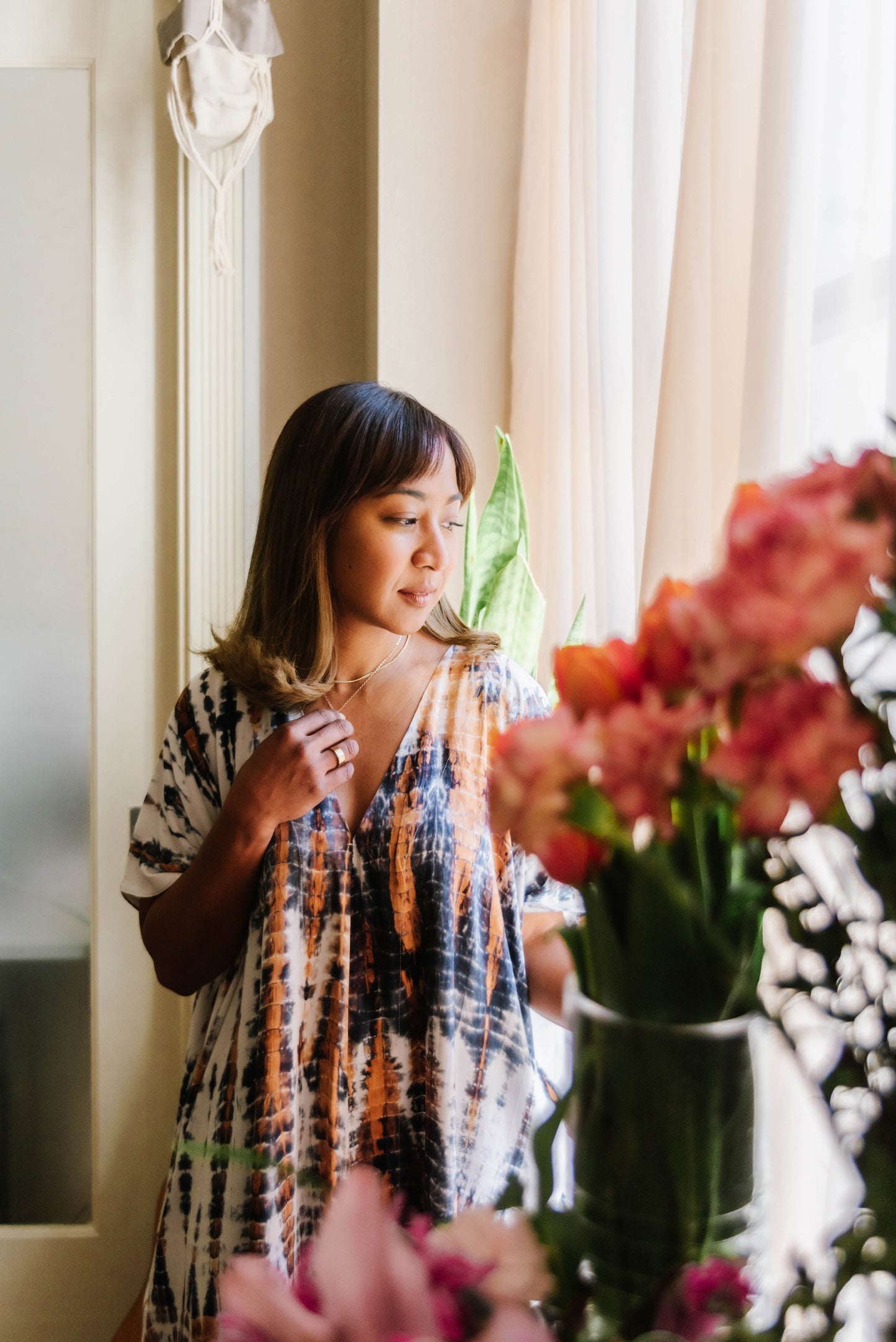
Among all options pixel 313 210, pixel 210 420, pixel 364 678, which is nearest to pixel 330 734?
pixel 364 678

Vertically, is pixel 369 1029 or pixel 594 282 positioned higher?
pixel 594 282

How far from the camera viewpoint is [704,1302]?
0.30m

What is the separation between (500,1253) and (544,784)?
0.15 m

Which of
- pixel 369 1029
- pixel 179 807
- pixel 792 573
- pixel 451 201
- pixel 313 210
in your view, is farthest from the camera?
pixel 313 210

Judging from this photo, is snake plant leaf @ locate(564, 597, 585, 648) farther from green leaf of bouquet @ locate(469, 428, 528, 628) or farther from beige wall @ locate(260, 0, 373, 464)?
beige wall @ locate(260, 0, 373, 464)

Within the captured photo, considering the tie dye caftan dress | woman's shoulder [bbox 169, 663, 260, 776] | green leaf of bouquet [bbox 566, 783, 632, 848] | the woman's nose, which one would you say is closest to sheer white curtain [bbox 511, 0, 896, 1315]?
green leaf of bouquet [bbox 566, 783, 632, 848]

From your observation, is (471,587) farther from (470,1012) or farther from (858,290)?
(858,290)

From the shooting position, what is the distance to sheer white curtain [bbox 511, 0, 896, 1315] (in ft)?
2.51

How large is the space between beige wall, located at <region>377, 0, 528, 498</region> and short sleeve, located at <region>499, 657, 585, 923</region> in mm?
588

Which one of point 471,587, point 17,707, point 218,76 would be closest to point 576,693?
point 471,587

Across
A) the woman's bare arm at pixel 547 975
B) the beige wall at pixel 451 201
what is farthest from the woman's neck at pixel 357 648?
the beige wall at pixel 451 201

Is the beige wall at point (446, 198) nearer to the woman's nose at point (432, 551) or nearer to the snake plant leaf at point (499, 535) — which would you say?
the snake plant leaf at point (499, 535)

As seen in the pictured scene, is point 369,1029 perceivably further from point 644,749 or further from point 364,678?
point 644,749

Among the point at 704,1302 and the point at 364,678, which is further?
the point at 364,678
